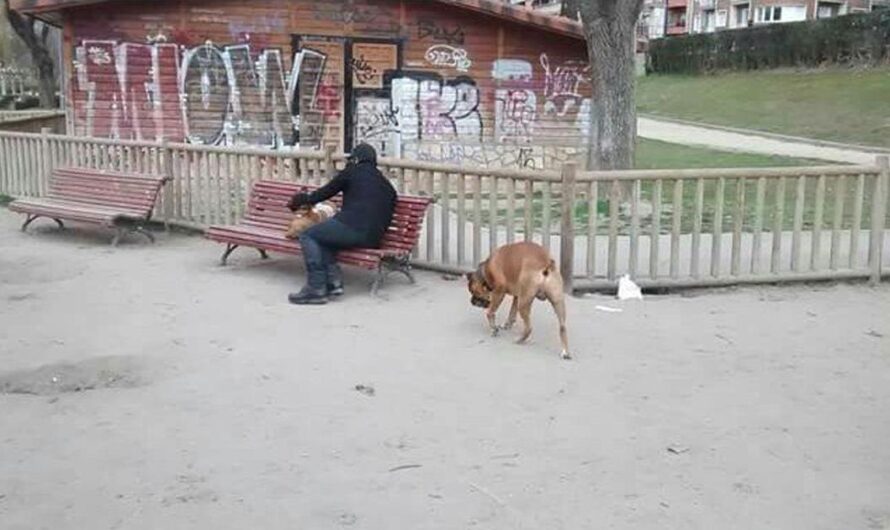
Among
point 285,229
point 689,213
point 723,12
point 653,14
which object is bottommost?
point 689,213

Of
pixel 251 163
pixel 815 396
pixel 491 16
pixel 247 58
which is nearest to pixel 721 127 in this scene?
pixel 491 16

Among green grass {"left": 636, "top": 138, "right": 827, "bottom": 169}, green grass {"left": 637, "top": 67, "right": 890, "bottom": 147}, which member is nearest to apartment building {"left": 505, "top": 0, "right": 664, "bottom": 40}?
green grass {"left": 637, "top": 67, "right": 890, "bottom": 147}

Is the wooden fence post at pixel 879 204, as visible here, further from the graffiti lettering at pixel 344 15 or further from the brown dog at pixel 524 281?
the graffiti lettering at pixel 344 15

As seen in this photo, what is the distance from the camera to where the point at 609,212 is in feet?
29.3

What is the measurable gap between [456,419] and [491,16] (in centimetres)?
1258

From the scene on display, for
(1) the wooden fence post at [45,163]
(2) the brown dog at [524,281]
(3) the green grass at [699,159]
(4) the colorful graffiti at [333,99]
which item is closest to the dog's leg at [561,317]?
(2) the brown dog at [524,281]

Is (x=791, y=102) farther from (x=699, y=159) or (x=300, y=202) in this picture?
(x=300, y=202)

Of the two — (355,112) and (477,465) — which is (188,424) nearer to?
(477,465)

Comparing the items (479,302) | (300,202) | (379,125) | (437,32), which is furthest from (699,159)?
(479,302)

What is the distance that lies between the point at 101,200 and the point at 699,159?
619 inches

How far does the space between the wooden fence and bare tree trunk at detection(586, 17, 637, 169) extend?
2.75 meters

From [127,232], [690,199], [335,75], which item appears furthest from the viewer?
[335,75]

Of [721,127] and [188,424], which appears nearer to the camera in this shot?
[188,424]

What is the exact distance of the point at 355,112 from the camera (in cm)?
1741
